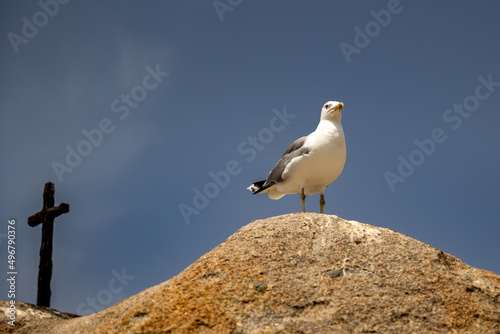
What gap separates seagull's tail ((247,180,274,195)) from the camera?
422 inches

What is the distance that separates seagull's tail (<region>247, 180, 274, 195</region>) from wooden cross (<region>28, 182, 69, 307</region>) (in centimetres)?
469

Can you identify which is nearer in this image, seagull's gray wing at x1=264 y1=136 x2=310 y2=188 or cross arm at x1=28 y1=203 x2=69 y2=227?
seagull's gray wing at x1=264 y1=136 x2=310 y2=188

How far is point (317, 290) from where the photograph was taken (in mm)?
5617

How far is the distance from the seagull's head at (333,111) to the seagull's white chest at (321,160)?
13 cm

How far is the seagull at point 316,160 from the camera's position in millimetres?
9430

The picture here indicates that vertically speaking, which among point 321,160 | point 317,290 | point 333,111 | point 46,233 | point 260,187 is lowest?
point 317,290

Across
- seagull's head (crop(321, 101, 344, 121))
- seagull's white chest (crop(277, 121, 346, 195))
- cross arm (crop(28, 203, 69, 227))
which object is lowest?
seagull's white chest (crop(277, 121, 346, 195))

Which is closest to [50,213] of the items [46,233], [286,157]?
[46,233]

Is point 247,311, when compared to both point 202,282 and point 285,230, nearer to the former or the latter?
point 202,282

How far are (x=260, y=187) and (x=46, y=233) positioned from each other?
5370mm

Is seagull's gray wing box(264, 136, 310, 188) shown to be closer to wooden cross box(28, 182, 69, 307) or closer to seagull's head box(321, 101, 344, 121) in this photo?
seagull's head box(321, 101, 344, 121)

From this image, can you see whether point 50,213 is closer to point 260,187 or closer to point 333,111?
point 260,187

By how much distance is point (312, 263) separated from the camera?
6.12 m

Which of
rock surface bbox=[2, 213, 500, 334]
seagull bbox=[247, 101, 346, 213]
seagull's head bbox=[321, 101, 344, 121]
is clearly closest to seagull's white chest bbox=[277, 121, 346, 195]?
seagull bbox=[247, 101, 346, 213]
